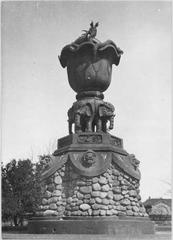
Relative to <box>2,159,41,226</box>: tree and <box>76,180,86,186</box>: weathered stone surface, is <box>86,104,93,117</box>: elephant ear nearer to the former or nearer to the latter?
<box>76,180,86,186</box>: weathered stone surface

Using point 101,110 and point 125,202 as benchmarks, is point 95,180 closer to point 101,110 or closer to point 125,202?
point 125,202

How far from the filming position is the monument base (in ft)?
40.9

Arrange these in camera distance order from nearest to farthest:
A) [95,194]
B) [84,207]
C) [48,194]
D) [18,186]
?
[84,207]
[95,194]
[48,194]
[18,186]

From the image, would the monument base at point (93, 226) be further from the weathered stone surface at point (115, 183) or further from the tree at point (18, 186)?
the tree at point (18, 186)

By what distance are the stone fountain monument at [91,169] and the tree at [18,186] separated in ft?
26.3

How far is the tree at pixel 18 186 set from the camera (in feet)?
74.3

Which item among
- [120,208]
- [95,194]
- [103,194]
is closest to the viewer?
[95,194]

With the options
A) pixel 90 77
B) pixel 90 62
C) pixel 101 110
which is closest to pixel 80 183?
pixel 101 110

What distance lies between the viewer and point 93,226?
1248cm

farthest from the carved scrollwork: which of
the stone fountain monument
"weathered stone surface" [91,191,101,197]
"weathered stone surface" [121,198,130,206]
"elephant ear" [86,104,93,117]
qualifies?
"elephant ear" [86,104,93,117]

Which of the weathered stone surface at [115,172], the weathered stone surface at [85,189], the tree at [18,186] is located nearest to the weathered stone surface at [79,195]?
the weathered stone surface at [85,189]

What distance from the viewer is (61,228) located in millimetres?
12711

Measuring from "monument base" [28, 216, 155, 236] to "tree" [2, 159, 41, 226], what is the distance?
937cm

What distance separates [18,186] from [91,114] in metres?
9.44
